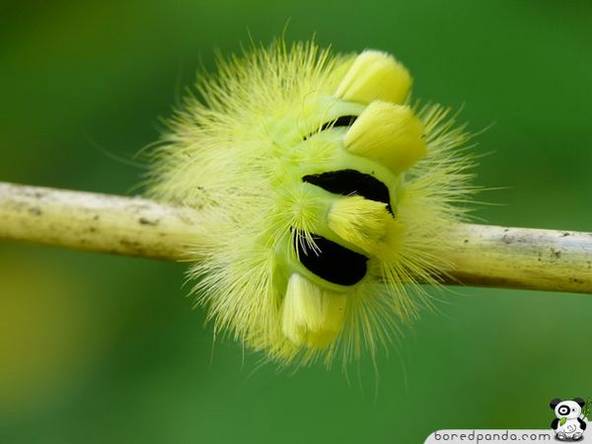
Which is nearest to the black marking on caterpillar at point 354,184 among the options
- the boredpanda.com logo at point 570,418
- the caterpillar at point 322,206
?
the caterpillar at point 322,206

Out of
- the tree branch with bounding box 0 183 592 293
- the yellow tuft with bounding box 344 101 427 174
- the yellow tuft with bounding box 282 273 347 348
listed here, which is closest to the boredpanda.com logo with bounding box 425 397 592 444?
the tree branch with bounding box 0 183 592 293

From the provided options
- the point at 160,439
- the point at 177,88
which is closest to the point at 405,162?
the point at 160,439

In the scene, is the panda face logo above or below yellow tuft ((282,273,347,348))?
above

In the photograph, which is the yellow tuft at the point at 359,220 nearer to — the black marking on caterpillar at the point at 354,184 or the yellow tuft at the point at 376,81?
Answer: the black marking on caterpillar at the point at 354,184

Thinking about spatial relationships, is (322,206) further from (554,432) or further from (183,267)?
(183,267)

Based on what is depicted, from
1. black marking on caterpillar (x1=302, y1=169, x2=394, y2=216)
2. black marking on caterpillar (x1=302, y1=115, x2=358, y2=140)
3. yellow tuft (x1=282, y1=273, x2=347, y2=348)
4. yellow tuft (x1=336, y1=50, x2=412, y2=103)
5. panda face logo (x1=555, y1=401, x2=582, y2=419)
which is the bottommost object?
yellow tuft (x1=282, y1=273, x2=347, y2=348)

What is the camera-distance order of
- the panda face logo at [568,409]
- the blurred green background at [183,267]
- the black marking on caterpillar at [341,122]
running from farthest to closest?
the blurred green background at [183,267] → the panda face logo at [568,409] → the black marking on caterpillar at [341,122]

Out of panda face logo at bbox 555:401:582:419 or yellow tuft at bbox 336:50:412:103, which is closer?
yellow tuft at bbox 336:50:412:103

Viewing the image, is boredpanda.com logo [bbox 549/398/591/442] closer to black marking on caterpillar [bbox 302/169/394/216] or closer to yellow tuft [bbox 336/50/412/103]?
black marking on caterpillar [bbox 302/169/394/216]
